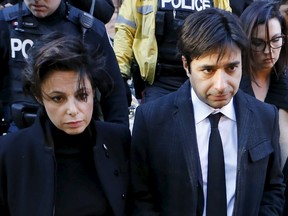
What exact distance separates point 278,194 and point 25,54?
Answer: 1333 millimetres

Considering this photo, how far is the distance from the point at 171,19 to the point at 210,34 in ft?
4.29

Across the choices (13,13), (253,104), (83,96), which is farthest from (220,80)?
(13,13)

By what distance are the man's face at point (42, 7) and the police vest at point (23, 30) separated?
3 cm

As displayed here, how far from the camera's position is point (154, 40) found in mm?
3695

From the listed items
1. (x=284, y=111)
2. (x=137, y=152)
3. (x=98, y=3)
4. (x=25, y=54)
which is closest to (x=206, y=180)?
(x=137, y=152)

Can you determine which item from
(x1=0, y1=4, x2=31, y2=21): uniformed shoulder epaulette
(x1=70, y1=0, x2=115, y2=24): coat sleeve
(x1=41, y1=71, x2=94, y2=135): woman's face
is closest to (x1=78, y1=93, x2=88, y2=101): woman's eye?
(x1=41, y1=71, x2=94, y2=135): woman's face

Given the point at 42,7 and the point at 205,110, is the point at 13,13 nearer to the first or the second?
the point at 42,7

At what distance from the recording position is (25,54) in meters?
2.87

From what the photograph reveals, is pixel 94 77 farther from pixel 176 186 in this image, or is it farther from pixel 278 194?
pixel 278 194

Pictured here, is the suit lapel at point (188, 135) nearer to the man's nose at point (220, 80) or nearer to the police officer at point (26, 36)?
the man's nose at point (220, 80)

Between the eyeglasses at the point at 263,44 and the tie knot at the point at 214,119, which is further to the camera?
the eyeglasses at the point at 263,44

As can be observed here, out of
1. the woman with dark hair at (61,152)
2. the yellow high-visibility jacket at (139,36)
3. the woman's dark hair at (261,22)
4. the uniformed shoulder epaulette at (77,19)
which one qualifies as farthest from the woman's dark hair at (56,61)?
the yellow high-visibility jacket at (139,36)

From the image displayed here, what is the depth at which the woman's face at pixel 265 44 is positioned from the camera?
9.55 feet

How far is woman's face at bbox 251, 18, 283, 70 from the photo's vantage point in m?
2.91
